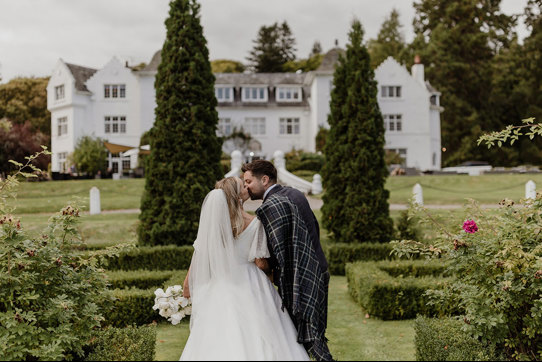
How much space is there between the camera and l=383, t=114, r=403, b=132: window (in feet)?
135

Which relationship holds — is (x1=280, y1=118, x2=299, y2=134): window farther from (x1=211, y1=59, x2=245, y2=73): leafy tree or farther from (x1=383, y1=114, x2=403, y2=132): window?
(x1=211, y1=59, x2=245, y2=73): leafy tree

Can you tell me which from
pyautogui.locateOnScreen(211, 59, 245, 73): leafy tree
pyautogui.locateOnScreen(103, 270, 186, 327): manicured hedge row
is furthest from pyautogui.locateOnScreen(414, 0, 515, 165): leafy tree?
pyautogui.locateOnScreen(103, 270, 186, 327): manicured hedge row

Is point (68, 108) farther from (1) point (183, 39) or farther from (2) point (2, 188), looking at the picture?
(2) point (2, 188)

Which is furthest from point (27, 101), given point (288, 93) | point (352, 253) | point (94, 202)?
point (352, 253)

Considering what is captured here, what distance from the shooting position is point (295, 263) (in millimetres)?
4598

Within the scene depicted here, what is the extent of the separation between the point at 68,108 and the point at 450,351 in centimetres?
4117

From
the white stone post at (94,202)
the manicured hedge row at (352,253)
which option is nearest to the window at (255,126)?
the white stone post at (94,202)

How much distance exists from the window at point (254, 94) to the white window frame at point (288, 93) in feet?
3.75

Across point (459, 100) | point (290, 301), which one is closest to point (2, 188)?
point (290, 301)

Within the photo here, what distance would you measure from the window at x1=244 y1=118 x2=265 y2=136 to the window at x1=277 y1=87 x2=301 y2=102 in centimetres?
271

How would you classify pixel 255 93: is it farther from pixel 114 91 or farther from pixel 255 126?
pixel 114 91

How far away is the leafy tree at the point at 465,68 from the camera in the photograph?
48906 mm

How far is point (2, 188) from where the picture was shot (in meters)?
5.62

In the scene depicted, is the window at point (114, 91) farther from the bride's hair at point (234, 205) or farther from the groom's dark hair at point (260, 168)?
the bride's hair at point (234, 205)
